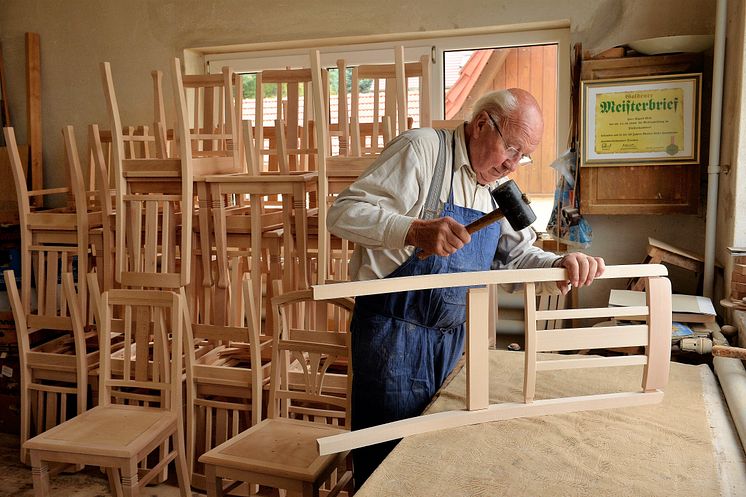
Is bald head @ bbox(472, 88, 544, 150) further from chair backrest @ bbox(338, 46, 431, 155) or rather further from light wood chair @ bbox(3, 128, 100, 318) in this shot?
light wood chair @ bbox(3, 128, 100, 318)

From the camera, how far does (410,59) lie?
14.8 feet

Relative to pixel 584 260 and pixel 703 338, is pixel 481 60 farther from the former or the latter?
pixel 584 260

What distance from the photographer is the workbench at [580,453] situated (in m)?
1.44

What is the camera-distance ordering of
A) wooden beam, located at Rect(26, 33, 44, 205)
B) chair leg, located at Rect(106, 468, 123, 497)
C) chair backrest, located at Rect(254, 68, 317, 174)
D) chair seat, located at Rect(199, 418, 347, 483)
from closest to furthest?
chair seat, located at Rect(199, 418, 347, 483) → chair leg, located at Rect(106, 468, 123, 497) → chair backrest, located at Rect(254, 68, 317, 174) → wooden beam, located at Rect(26, 33, 44, 205)

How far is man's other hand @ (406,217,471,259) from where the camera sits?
5.94 feet

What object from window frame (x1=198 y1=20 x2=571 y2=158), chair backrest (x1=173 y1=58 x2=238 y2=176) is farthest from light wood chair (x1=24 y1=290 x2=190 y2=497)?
window frame (x1=198 y1=20 x2=571 y2=158)

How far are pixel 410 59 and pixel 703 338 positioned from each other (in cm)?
264

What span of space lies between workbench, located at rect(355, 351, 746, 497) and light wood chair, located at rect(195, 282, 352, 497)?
0.70 m

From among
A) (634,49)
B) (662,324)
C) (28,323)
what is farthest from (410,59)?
(662,324)

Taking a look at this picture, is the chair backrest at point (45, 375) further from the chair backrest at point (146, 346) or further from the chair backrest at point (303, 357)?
the chair backrest at point (303, 357)

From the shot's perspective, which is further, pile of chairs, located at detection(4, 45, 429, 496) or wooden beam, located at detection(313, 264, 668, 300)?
pile of chairs, located at detection(4, 45, 429, 496)

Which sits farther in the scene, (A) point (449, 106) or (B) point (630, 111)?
(A) point (449, 106)

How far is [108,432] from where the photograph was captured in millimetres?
2857

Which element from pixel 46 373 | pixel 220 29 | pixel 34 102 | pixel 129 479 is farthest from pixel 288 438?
pixel 34 102
